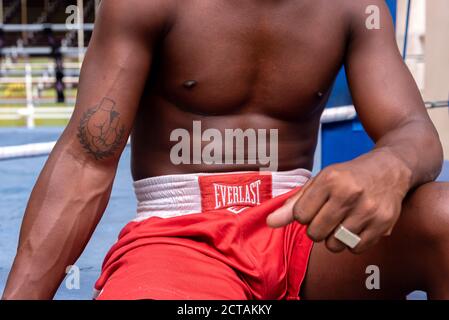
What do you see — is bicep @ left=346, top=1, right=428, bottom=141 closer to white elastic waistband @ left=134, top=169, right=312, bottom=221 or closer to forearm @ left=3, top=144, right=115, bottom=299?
white elastic waistband @ left=134, top=169, right=312, bottom=221

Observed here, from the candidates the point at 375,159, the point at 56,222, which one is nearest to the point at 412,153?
the point at 375,159

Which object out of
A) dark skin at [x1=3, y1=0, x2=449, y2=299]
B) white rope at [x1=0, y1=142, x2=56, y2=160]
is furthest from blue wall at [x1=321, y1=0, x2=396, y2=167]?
dark skin at [x1=3, y1=0, x2=449, y2=299]

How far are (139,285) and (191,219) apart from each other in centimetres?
18

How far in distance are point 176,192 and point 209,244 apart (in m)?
0.11

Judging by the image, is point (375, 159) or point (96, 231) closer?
point (375, 159)

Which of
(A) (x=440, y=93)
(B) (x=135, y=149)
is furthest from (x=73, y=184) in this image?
(A) (x=440, y=93)

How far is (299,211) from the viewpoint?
77 centimetres

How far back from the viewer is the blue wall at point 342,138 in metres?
2.38

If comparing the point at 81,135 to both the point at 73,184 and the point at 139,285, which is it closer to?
the point at 73,184

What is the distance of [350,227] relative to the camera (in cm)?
77

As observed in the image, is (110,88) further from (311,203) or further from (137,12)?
(311,203)

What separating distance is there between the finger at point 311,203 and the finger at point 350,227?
3 centimetres

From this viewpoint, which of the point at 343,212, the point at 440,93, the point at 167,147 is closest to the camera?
the point at 343,212

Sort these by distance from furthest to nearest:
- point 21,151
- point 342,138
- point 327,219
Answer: point 342,138 < point 21,151 < point 327,219
